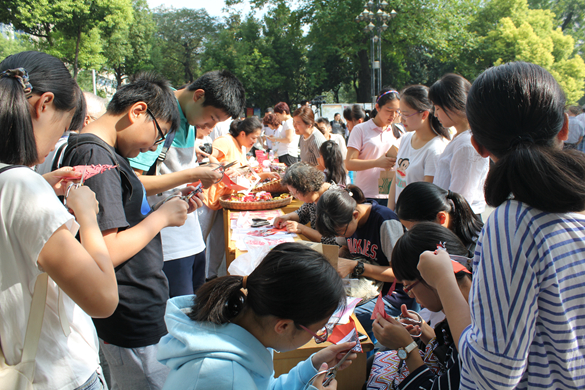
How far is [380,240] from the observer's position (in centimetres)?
260

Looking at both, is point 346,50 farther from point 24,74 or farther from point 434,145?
point 24,74

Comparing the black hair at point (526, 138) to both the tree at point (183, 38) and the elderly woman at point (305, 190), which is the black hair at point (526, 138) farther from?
the tree at point (183, 38)

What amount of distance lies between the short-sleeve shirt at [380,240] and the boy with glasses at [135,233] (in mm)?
1448

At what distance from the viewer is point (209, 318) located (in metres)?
1.14

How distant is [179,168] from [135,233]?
1.30 meters

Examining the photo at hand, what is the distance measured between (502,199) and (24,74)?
1.27 m

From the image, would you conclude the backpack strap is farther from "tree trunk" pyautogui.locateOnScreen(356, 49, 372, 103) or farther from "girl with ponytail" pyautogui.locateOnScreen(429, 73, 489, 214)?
"tree trunk" pyautogui.locateOnScreen(356, 49, 372, 103)

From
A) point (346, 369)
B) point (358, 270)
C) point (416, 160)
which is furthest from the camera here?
point (416, 160)

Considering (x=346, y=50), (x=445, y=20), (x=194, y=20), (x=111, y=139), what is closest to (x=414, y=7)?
(x=445, y=20)

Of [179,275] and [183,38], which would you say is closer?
[179,275]

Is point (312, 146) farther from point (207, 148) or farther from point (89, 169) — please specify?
point (89, 169)

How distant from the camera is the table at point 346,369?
1.74 metres

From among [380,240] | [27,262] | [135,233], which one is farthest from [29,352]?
[380,240]

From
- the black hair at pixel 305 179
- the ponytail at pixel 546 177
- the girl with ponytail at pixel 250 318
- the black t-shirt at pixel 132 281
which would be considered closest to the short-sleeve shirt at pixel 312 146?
the black hair at pixel 305 179
